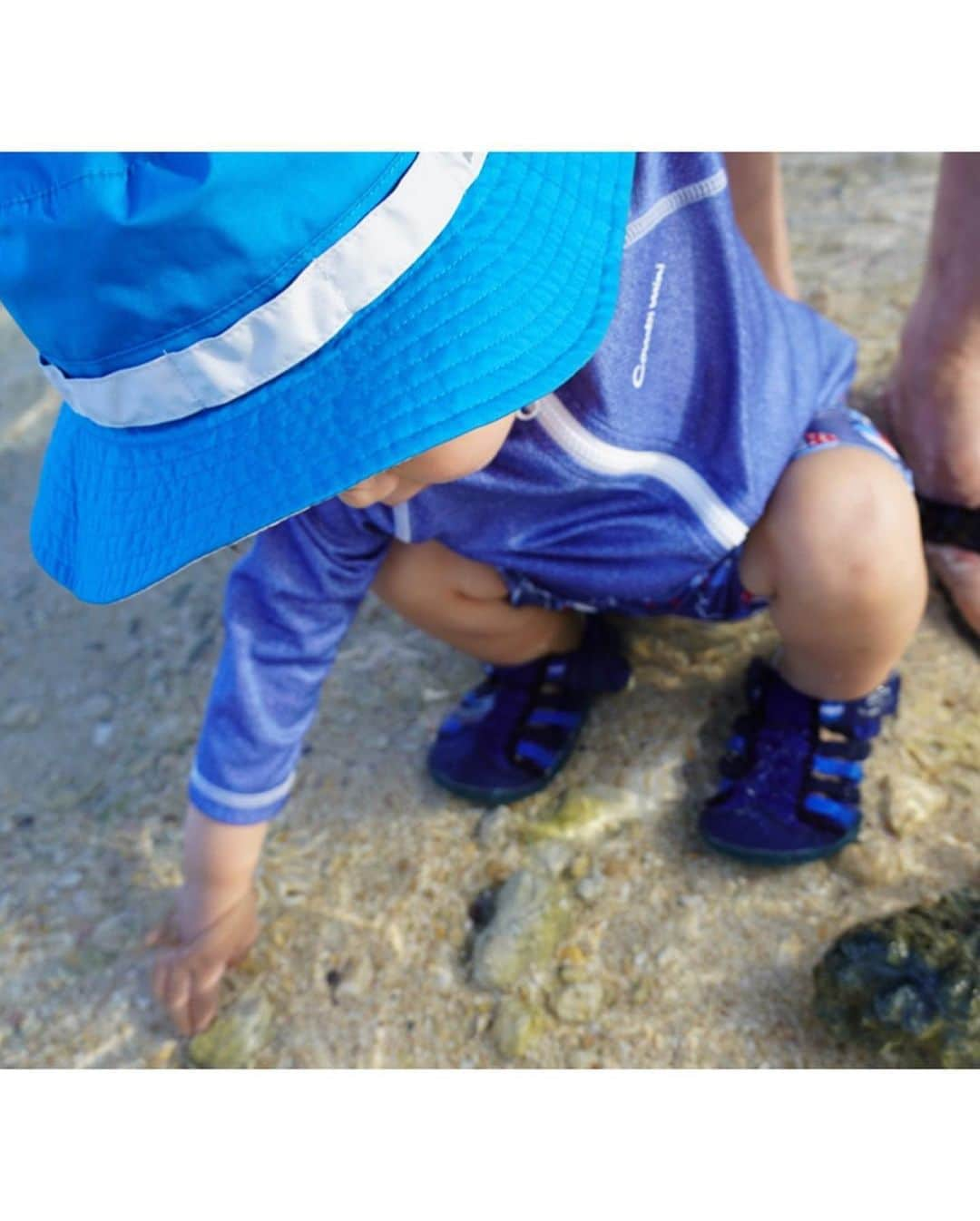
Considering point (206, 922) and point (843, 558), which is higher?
point (843, 558)

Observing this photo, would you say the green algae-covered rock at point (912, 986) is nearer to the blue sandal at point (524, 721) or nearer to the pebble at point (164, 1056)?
the blue sandal at point (524, 721)

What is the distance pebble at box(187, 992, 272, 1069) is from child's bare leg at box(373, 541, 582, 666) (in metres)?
0.59

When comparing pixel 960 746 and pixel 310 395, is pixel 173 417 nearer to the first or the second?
pixel 310 395

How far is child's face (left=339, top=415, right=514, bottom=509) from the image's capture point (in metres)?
1.13

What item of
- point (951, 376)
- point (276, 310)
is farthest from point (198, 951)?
point (951, 376)

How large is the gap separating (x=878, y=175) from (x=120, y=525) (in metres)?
2.43

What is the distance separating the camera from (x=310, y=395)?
3.25ft

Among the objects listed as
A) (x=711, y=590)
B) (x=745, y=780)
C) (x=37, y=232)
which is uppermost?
(x=37, y=232)

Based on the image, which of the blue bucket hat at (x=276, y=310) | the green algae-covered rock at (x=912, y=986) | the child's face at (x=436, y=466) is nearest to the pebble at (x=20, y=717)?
the blue bucket hat at (x=276, y=310)

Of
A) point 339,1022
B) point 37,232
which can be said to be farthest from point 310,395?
point 339,1022

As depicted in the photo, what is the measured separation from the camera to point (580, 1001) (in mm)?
1529

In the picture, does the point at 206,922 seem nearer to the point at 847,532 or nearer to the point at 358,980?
the point at 358,980

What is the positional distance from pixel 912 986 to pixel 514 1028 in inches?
19.2

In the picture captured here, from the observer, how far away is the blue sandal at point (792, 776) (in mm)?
1598
